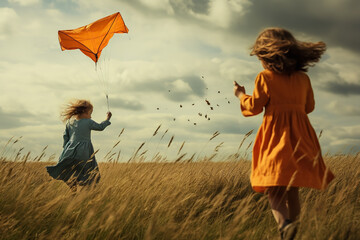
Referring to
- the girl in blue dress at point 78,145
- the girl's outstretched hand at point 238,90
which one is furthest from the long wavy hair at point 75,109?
the girl's outstretched hand at point 238,90

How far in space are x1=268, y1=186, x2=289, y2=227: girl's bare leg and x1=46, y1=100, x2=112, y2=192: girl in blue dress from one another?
2965 millimetres

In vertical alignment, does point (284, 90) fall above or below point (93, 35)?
below

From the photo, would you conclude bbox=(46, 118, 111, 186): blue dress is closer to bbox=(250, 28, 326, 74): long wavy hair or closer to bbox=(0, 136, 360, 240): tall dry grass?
bbox=(0, 136, 360, 240): tall dry grass

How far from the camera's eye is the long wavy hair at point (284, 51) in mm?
2660

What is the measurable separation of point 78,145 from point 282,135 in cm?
350

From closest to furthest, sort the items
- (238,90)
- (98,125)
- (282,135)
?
1. (282,135)
2. (238,90)
3. (98,125)

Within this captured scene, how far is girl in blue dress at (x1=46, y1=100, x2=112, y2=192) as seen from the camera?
4.93 m

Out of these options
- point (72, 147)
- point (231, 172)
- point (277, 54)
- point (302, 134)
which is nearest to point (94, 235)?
point (302, 134)

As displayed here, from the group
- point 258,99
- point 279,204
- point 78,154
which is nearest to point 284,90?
point 258,99

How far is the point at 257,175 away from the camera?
2.59m

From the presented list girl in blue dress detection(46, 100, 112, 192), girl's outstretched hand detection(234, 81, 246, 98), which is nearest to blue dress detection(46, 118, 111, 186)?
girl in blue dress detection(46, 100, 112, 192)

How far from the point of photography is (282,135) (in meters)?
2.56

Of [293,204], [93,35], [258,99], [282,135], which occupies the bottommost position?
[293,204]

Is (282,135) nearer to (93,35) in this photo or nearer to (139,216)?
(139,216)
